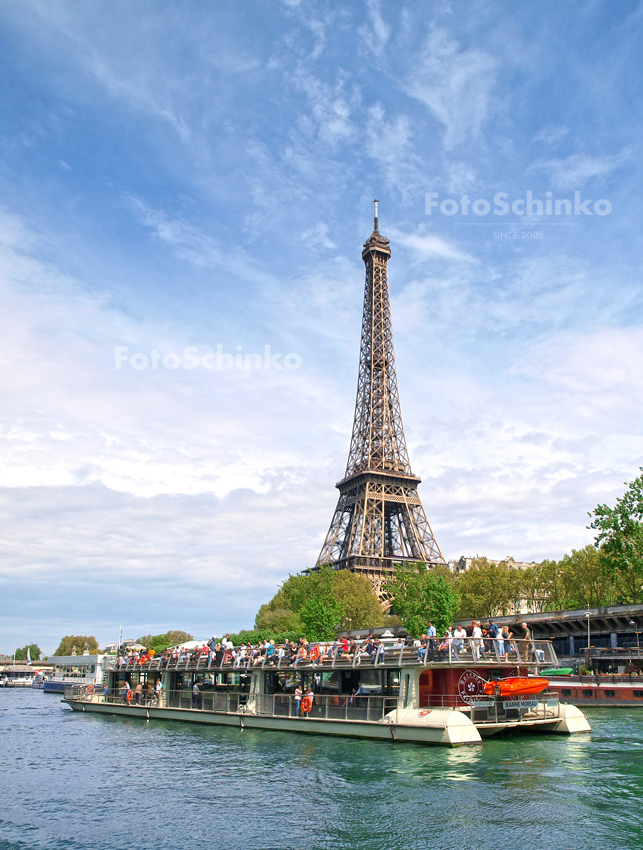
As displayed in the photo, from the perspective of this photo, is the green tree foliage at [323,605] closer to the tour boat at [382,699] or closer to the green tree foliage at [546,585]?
the green tree foliage at [546,585]

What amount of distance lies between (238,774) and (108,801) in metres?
4.56

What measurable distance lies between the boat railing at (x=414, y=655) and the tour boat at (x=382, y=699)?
0.18ft

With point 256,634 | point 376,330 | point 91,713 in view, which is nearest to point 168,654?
point 91,713

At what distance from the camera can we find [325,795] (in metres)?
21.0

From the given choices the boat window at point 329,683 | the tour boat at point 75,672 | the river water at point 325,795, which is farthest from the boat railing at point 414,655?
the tour boat at point 75,672

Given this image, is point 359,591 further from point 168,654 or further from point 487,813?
point 487,813

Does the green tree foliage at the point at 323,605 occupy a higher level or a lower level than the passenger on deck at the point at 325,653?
higher

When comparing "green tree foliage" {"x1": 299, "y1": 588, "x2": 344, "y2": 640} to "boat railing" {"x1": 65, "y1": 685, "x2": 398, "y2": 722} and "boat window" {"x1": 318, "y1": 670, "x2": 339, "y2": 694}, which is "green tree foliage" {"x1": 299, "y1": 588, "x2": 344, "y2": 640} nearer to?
"boat railing" {"x1": 65, "y1": 685, "x2": 398, "y2": 722}

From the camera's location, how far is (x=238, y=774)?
968 inches

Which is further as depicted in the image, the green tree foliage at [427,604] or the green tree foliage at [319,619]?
the green tree foliage at [319,619]

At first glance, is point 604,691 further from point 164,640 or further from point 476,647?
point 164,640

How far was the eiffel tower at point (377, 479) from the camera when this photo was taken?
101875 millimetres

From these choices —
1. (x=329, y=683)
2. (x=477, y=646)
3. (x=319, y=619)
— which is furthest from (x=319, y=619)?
(x=477, y=646)

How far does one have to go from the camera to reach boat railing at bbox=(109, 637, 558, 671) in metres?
29.2
